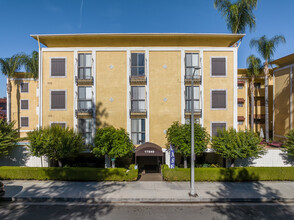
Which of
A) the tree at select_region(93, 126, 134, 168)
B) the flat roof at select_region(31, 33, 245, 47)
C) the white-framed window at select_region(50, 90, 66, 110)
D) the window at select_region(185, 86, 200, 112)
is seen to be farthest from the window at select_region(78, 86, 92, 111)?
the window at select_region(185, 86, 200, 112)

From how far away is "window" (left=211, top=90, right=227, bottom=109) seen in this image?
51.6ft

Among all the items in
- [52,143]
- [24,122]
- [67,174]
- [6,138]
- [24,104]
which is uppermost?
[24,104]

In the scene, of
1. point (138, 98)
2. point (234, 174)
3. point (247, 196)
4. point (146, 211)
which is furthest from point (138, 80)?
point (247, 196)

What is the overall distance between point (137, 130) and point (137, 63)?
260 inches

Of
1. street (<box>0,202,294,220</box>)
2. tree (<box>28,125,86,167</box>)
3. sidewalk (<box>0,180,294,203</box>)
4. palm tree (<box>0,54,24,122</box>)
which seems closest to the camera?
street (<box>0,202,294,220</box>)

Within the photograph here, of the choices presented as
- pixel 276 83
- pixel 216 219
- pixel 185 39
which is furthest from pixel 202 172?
pixel 276 83

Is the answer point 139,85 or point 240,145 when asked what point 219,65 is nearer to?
point 240,145

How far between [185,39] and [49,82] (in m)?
13.9

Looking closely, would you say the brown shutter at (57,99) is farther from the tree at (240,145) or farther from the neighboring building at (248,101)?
the neighboring building at (248,101)

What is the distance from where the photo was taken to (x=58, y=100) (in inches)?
624

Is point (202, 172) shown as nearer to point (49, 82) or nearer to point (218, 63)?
point (218, 63)

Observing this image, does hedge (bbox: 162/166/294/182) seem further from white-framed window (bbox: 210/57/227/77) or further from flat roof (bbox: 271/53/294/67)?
flat roof (bbox: 271/53/294/67)

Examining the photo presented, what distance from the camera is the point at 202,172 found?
42.3 ft

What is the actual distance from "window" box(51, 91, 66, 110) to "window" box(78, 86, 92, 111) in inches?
60.4
